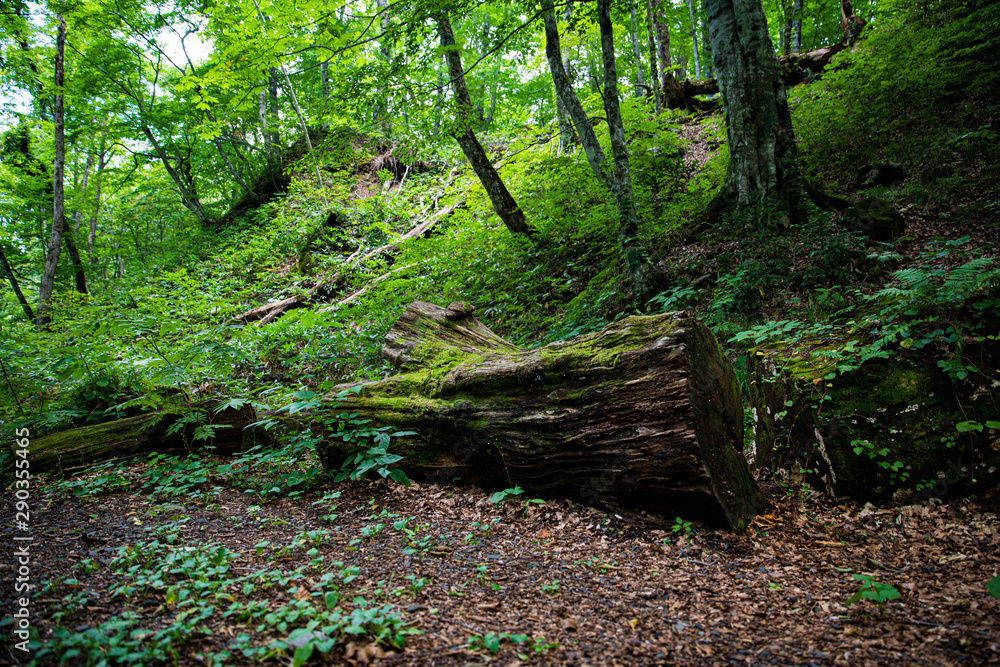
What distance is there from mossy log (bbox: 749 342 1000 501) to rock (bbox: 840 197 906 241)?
3.35 m

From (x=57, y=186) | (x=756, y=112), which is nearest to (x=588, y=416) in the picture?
(x=756, y=112)

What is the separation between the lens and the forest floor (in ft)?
6.40

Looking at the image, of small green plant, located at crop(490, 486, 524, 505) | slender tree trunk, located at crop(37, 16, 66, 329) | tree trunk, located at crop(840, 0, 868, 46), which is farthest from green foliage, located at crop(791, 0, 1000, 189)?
slender tree trunk, located at crop(37, 16, 66, 329)

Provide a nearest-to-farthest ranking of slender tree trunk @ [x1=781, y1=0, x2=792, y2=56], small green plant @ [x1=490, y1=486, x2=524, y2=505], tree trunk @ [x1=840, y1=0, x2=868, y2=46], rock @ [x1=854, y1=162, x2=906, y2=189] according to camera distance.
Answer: small green plant @ [x1=490, y1=486, x2=524, y2=505] < rock @ [x1=854, y1=162, x2=906, y2=189] < tree trunk @ [x1=840, y1=0, x2=868, y2=46] < slender tree trunk @ [x1=781, y1=0, x2=792, y2=56]

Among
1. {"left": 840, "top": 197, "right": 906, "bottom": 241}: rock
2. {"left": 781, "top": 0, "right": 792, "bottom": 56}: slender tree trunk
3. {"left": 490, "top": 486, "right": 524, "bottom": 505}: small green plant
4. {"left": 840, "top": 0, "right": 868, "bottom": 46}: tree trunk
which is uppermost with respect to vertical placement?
{"left": 781, "top": 0, "right": 792, "bottom": 56}: slender tree trunk

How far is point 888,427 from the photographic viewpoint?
3109 mm

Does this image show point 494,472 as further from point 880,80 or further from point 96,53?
point 96,53

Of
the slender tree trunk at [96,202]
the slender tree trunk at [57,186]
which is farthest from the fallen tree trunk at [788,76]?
the slender tree trunk at [96,202]

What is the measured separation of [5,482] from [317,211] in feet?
33.6

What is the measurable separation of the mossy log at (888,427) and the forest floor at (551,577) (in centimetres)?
18

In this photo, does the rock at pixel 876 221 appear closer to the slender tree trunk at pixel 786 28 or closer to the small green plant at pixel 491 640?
the small green plant at pixel 491 640

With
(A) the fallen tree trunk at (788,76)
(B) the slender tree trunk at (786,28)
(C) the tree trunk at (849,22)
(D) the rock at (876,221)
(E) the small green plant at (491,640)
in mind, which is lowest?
(E) the small green plant at (491,640)

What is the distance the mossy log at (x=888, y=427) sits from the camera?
2924mm

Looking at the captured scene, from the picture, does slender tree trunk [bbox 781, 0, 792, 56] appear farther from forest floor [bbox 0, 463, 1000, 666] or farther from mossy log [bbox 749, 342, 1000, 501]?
forest floor [bbox 0, 463, 1000, 666]
